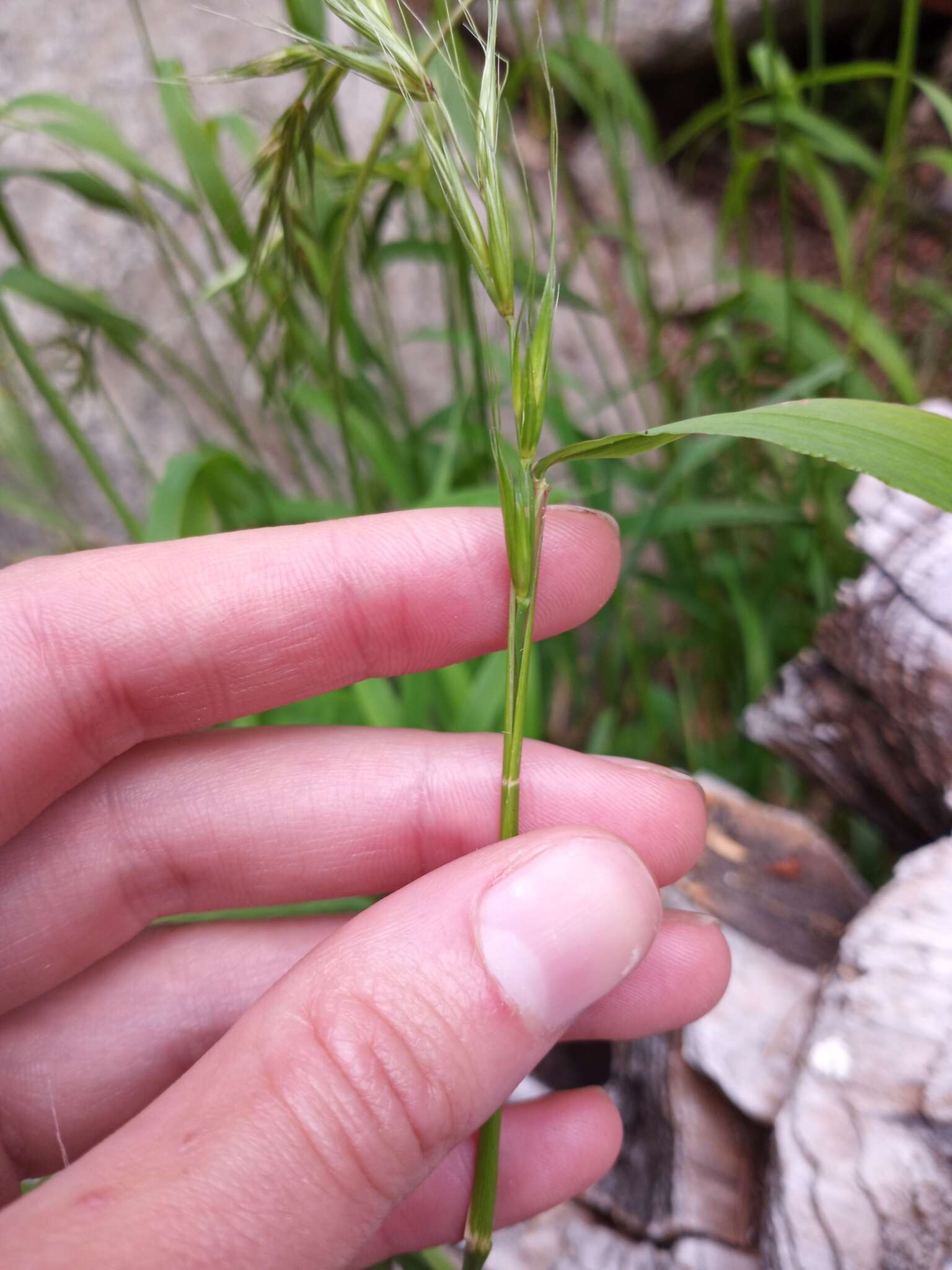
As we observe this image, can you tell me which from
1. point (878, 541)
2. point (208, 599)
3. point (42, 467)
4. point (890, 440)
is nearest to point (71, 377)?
point (42, 467)

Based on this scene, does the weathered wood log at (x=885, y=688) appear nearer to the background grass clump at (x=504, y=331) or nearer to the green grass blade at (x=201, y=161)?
the background grass clump at (x=504, y=331)

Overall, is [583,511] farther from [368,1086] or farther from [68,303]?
[68,303]

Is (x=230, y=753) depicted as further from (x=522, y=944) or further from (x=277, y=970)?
(x=522, y=944)

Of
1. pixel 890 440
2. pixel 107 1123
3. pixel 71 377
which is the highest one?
pixel 71 377

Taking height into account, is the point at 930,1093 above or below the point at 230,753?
below

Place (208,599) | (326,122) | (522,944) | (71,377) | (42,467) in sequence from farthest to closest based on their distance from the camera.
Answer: (71,377), (42,467), (326,122), (208,599), (522,944)

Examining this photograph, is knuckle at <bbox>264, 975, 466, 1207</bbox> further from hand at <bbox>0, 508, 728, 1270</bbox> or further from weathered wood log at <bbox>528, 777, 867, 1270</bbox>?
weathered wood log at <bbox>528, 777, 867, 1270</bbox>

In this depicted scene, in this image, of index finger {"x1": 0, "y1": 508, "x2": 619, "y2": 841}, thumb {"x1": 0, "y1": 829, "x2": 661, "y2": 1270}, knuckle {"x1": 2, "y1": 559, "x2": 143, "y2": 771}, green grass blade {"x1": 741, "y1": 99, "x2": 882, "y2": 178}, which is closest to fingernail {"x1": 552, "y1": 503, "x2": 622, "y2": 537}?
index finger {"x1": 0, "y1": 508, "x2": 619, "y2": 841}

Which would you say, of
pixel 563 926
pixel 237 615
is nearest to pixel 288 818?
pixel 237 615
